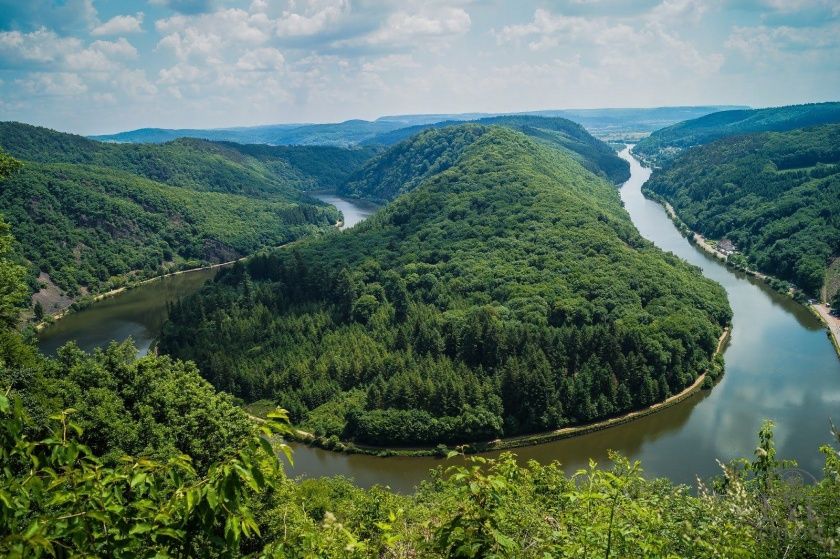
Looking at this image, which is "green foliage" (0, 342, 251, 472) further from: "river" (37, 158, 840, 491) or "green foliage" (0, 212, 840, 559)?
"green foliage" (0, 212, 840, 559)

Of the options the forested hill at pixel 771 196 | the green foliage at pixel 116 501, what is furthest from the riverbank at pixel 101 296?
the forested hill at pixel 771 196

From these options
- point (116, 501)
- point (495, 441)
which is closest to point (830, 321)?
point (495, 441)

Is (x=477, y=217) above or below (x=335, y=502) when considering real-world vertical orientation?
above

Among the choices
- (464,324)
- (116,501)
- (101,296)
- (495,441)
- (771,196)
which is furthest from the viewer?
(771,196)

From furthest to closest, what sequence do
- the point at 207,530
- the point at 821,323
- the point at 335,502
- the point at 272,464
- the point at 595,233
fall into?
the point at 595,233 → the point at 821,323 → the point at 335,502 → the point at 272,464 → the point at 207,530

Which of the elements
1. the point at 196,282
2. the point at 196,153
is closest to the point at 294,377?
the point at 196,282

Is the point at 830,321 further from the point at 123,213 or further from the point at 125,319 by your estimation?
the point at 123,213

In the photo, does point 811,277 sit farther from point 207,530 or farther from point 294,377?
point 207,530
